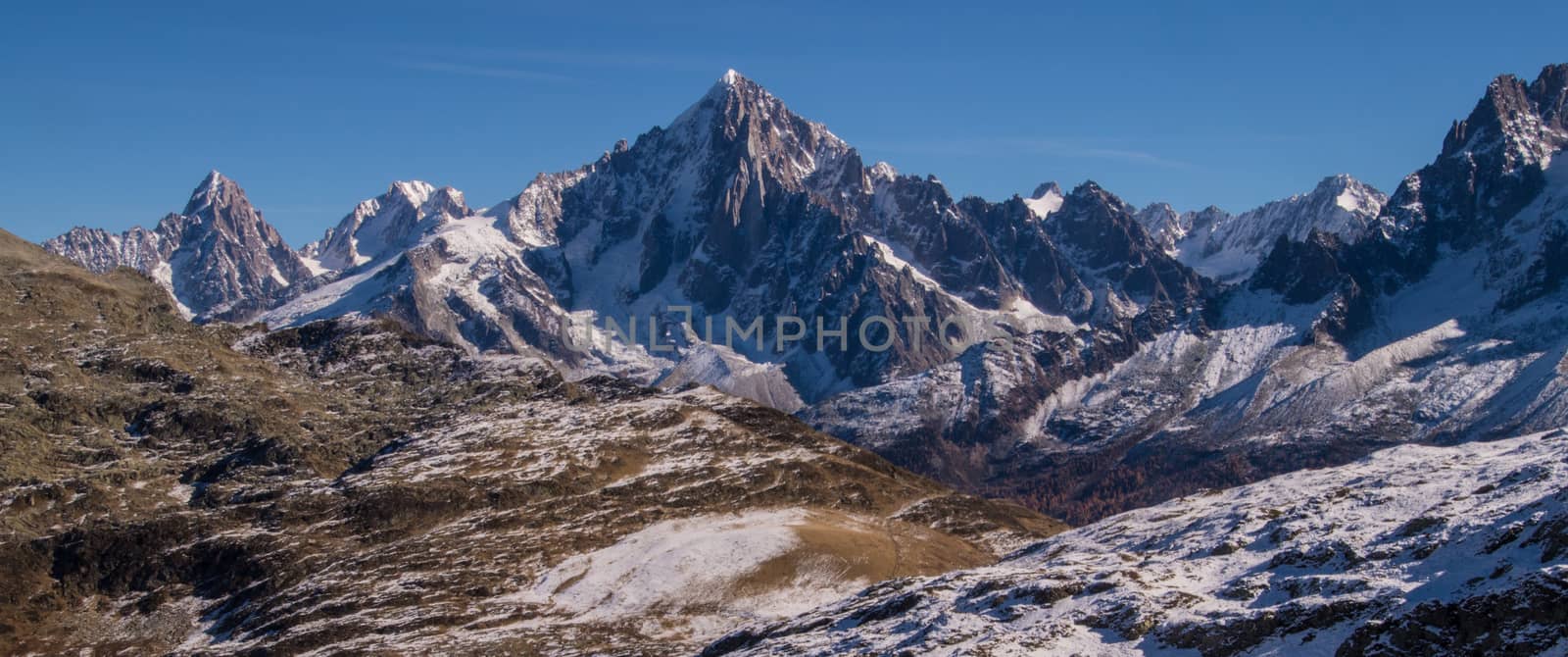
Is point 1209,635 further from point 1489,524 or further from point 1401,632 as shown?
point 1489,524

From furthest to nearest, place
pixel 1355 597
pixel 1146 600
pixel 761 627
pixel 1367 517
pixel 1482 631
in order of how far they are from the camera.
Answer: pixel 761 627
pixel 1367 517
pixel 1146 600
pixel 1355 597
pixel 1482 631

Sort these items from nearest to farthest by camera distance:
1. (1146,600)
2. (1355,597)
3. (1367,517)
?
(1355,597)
(1146,600)
(1367,517)

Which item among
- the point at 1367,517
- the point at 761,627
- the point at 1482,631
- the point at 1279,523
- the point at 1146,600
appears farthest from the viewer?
the point at 761,627

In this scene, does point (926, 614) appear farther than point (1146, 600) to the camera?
Yes

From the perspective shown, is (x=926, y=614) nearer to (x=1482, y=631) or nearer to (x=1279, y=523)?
(x=1279, y=523)

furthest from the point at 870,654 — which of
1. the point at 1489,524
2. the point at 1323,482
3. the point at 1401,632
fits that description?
the point at 1323,482

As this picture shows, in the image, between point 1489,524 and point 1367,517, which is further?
point 1367,517

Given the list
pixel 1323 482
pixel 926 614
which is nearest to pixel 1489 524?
pixel 926 614
